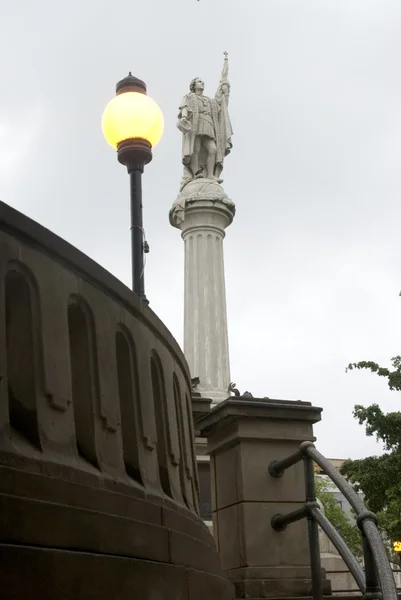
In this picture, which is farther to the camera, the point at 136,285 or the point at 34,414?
the point at 136,285

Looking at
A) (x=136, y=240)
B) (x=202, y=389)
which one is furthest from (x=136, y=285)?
(x=202, y=389)

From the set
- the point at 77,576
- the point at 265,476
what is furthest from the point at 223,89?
the point at 77,576

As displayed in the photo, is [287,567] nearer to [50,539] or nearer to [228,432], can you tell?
[228,432]

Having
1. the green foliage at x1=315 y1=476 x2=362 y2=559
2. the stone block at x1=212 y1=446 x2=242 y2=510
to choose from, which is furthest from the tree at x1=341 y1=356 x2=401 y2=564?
the green foliage at x1=315 y1=476 x2=362 y2=559

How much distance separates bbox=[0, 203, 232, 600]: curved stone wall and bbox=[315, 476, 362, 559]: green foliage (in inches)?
1973

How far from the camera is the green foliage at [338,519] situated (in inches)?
2197

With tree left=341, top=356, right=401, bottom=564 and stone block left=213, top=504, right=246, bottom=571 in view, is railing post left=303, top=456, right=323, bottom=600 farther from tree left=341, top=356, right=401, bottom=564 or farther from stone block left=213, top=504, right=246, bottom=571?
tree left=341, top=356, right=401, bottom=564

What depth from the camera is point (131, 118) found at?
8117mm

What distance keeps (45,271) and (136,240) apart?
322cm

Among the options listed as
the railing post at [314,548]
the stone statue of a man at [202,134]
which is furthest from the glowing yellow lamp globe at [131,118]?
the stone statue of a man at [202,134]

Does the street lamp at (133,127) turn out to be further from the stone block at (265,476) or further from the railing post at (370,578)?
the railing post at (370,578)

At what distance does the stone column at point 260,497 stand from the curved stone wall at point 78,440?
1.97m

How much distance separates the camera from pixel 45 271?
4578 millimetres

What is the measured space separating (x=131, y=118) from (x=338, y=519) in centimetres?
5473
